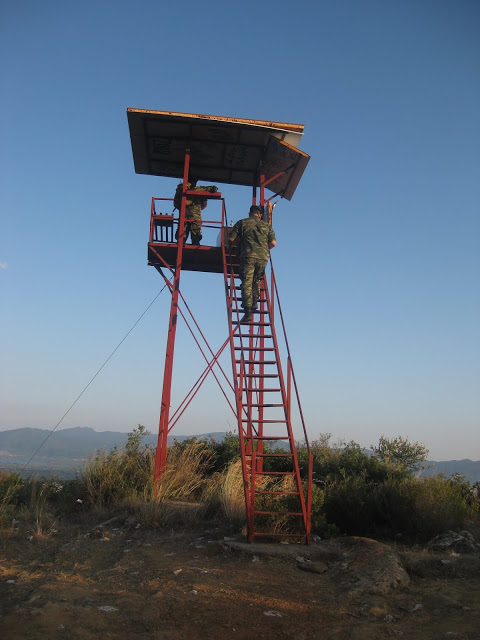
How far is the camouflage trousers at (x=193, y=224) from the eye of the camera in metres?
13.0

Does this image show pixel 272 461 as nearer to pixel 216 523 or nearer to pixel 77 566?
pixel 216 523

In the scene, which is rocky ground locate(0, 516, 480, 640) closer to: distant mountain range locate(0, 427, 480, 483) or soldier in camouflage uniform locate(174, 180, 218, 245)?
soldier in camouflage uniform locate(174, 180, 218, 245)

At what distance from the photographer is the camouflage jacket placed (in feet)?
37.7

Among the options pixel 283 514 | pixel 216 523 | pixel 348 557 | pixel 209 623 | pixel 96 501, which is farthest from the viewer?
pixel 96 501

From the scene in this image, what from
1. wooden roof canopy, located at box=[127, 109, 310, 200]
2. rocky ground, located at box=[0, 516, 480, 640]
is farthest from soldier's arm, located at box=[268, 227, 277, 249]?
rocky ground, located at box=[0, 516, 480, 640]

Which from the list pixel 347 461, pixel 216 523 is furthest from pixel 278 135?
pixel 216 523

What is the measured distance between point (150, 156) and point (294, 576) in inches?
434

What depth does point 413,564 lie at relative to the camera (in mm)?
6746

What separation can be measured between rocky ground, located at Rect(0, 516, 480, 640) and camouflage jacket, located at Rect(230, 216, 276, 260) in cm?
612

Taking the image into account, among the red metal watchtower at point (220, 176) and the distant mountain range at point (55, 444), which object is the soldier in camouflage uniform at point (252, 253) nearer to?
the red metal watchtower at point (220, 176)

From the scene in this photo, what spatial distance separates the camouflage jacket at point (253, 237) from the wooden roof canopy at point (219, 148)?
241 centimetres

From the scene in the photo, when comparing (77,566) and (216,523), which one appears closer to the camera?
(77,566)

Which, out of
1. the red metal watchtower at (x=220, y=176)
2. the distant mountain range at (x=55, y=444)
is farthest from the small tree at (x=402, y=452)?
the distant mountain range at (x=55, y=444)

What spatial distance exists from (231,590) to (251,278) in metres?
7.01
